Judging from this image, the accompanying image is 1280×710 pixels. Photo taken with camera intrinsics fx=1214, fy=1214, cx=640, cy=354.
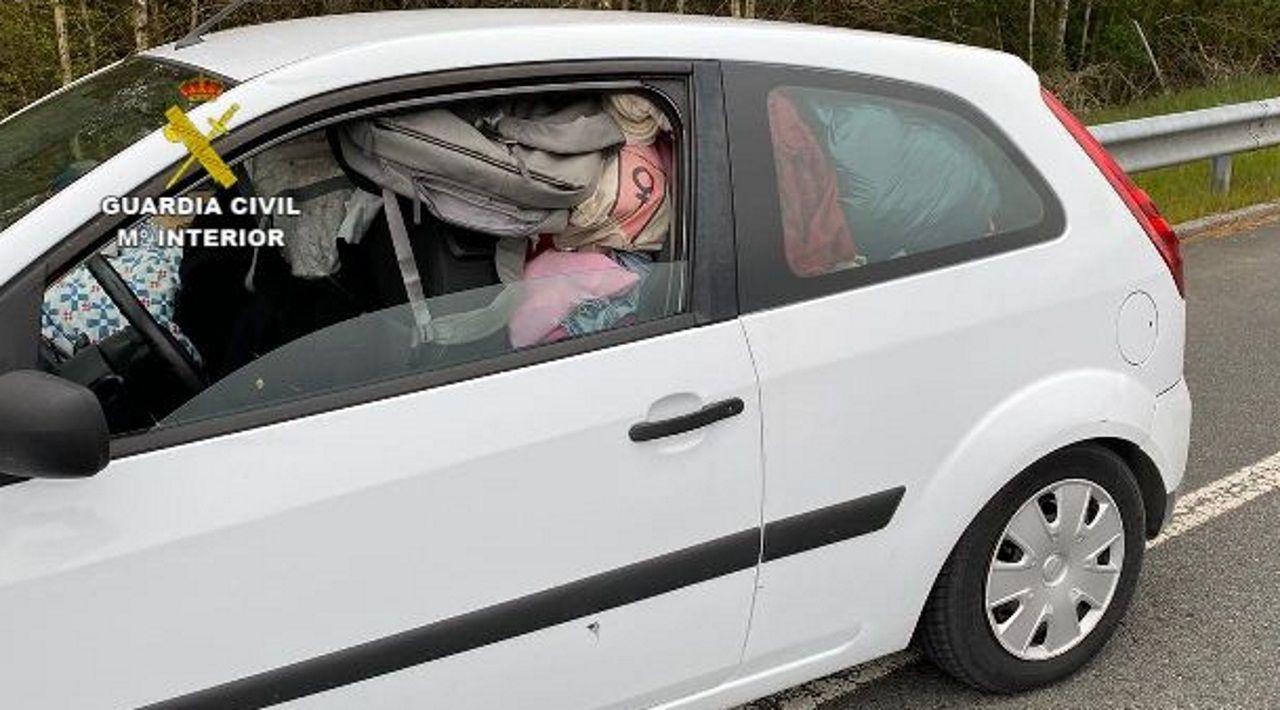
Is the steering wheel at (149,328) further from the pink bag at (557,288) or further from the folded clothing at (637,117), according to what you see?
the folded clothing at (637,117)

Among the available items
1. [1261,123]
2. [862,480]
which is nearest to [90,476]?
[862,480]

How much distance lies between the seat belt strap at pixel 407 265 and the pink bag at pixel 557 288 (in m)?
0.16

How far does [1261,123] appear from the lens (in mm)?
8227

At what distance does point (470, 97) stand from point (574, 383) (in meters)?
0.56

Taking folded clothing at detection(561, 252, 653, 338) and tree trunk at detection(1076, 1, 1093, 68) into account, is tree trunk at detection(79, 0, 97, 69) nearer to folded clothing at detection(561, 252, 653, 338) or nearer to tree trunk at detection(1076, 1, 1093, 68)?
folded clothing at detection(561, 252, 653, 338)

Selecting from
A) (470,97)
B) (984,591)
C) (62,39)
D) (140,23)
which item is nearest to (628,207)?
(470,97)

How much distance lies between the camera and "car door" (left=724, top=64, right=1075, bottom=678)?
7.91 feet

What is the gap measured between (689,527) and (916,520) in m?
0.58

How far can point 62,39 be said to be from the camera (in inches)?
447

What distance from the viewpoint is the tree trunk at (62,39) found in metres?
11.3

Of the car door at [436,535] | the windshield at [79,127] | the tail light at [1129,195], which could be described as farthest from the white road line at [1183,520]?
the windshield at [79,127]

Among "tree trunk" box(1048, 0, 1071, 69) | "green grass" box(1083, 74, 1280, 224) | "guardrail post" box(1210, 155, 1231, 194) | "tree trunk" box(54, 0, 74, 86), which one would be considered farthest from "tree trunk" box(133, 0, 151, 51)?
"tree trunk" box(1048, 0, 1071, 69)

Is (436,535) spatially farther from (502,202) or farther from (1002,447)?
(1002,447)

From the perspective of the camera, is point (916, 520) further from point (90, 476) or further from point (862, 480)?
point (90, 476)
